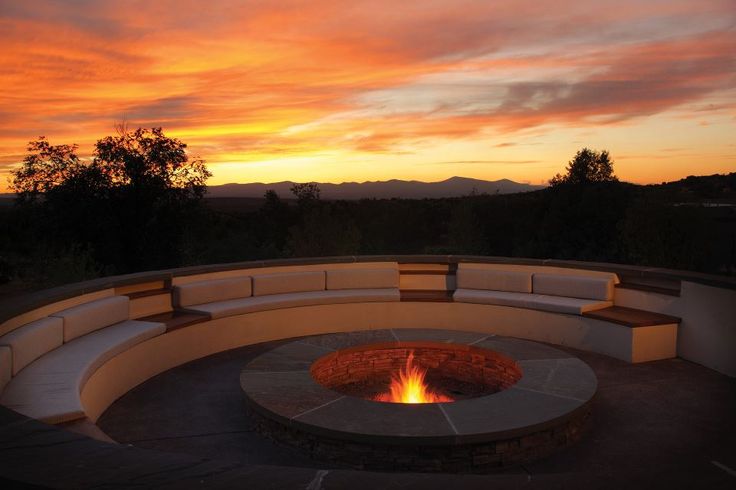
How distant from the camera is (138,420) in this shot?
563cm

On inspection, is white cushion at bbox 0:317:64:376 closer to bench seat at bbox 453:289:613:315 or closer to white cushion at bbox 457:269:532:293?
bench seat at bbox 453:289:613:315

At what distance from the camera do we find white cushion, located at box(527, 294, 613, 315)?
7.82 metres

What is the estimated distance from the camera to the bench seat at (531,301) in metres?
7.87

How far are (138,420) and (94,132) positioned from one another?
1761 cm

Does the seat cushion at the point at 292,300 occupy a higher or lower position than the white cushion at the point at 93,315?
lower

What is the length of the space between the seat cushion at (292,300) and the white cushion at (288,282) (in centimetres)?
12

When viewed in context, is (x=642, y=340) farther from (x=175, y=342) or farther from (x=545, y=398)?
(x=175, y=342)

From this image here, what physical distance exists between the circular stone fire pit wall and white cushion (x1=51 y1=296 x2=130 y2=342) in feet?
8.21

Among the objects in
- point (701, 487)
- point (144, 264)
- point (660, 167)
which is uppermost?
point (660, 167)

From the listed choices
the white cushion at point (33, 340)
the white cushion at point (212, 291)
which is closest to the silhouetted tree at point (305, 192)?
the white cushion at point (212, 291)

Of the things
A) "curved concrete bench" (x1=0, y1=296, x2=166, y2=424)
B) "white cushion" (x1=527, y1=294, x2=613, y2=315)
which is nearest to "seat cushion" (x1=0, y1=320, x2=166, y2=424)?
"curved concrete bench" (x1=0, y1=296, x2=166, y2=424)

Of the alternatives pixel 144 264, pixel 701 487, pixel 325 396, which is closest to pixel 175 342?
pixel 325 396

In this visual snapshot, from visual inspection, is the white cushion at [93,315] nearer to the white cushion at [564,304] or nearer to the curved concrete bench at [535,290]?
the curved concrete bench at [535,290]

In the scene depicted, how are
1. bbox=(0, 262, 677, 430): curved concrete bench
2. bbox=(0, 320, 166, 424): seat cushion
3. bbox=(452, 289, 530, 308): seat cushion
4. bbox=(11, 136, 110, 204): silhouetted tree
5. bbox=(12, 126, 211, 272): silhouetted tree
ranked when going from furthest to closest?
bbox=(11, 136, 110, 204): silhouetted tree, bbox=(12, 126, 211, 272): silhouetted tree, bbox=(452, 289, 530, 308): seat cushion, bbox=(0, 262, 677, 430): curved concrete bench, bbox=(0, 320, 166, 424): seat cushion
